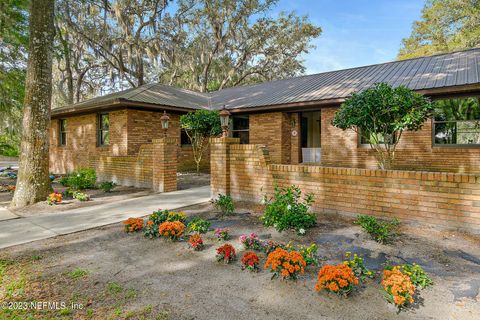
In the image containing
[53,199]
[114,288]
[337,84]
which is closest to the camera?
[114,288]

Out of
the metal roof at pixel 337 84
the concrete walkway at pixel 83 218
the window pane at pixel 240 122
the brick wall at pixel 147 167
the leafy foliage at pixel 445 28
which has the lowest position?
the concrete walkway at pixel 83 218

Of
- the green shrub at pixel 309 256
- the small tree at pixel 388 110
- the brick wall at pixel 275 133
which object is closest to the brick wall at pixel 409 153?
the brick wall at pixel 275 133

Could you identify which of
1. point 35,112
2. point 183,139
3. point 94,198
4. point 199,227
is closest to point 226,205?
point 199,227

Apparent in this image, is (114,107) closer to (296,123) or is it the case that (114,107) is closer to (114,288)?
(296,123)

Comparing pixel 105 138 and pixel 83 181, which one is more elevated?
pixel 105 138

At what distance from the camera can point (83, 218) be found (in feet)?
18.0

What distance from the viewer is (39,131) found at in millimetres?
6723

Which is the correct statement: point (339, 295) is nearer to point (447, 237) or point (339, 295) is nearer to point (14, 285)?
point (447, 237)

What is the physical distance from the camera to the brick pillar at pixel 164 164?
7.97 m

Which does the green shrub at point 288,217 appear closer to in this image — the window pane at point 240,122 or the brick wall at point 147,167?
the brick wall at point 147,167

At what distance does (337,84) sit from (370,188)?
25.4 feet

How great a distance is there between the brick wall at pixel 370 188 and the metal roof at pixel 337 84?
507 cm

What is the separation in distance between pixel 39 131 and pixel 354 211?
716 centimetres

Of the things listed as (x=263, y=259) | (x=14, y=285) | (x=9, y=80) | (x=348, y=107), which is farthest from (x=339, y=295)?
(x=9, y=80)
